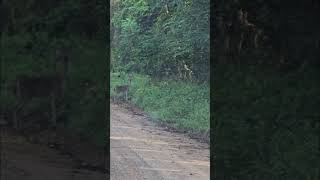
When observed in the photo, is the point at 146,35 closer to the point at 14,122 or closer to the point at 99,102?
the point at 99,102

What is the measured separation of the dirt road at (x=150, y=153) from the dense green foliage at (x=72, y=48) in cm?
13

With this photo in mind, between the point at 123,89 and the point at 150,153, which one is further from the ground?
the point at 123,89

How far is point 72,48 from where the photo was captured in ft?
12.1

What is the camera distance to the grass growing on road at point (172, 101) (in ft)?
12.4

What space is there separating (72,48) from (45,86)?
0.31m

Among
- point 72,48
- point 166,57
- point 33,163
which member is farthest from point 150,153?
point 72,48

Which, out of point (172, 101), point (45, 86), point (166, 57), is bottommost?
point (172, 101)

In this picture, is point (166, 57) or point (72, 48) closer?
point (72, 48)

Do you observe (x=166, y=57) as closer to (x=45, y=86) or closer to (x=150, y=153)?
(x=150, y=153)

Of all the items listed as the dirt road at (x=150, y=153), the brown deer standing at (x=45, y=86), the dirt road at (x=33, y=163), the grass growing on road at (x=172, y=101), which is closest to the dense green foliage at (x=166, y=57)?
the grass growing on road at (x=172, y=101)
